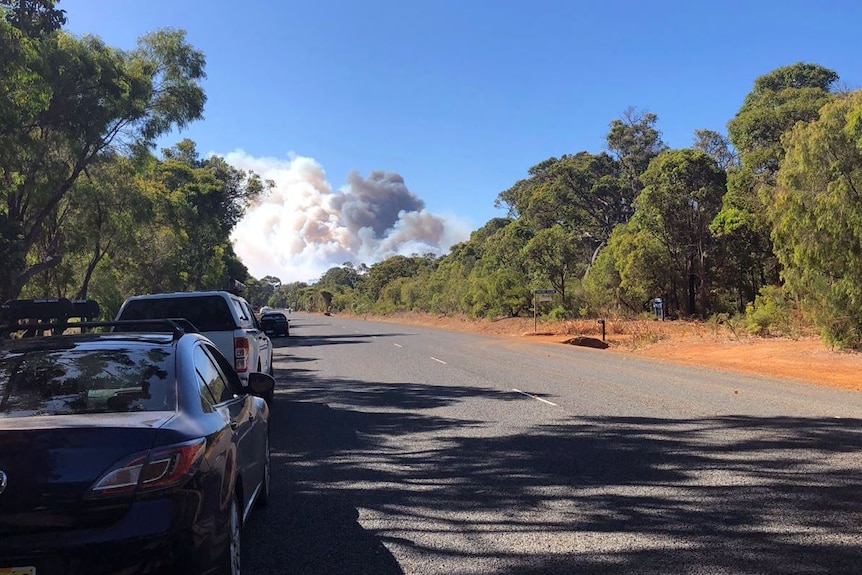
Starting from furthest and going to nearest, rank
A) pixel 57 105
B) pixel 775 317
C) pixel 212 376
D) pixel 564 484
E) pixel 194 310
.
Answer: pixel 775 317 < pixel 57 105 < pixel 194 310 < pixel 564 484 < pixel 212 376

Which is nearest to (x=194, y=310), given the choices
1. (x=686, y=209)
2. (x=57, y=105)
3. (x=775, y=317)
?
(x=57, y=105)

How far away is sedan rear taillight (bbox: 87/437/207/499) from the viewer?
3.04 meters

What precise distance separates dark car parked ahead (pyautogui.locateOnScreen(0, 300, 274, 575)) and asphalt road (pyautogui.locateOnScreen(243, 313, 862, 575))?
4.43 ft

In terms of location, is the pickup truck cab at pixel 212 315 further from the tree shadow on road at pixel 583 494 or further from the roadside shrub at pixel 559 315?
the roadside shrub at pixel 559 315

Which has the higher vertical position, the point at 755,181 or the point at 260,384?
the point at 755,181

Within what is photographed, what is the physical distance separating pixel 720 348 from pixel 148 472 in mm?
25488

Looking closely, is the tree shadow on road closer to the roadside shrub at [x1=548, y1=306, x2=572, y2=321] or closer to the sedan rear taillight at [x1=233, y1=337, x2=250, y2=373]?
the sedan rear taillight at [x1=233, y1=337, x2=250, y2=373]

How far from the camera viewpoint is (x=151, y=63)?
2203 cm

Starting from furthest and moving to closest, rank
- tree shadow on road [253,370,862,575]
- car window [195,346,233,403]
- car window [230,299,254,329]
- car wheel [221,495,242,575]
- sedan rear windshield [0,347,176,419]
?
car window [230,299,254,329]
tree shadow on road [253,370,862,575]
car window [195,346,233,403]
sedan rear windshield [0,347,176,419]
car wheel [221,495,242,575]

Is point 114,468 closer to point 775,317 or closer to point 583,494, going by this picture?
point 583,494

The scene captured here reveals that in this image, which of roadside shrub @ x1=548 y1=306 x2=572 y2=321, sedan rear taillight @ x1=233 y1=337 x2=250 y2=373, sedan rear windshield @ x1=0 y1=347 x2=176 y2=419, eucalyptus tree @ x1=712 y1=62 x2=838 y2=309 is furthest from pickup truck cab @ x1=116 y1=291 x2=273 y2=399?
roadside shrub @ x1=548 y1=306 x2=572 y2=321

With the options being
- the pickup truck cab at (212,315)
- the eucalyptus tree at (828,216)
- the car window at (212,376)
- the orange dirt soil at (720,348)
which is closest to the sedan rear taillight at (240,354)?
the pickup truck cab at (212,315)

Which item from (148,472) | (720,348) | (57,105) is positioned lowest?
(720,348)

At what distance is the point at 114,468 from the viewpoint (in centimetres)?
307
